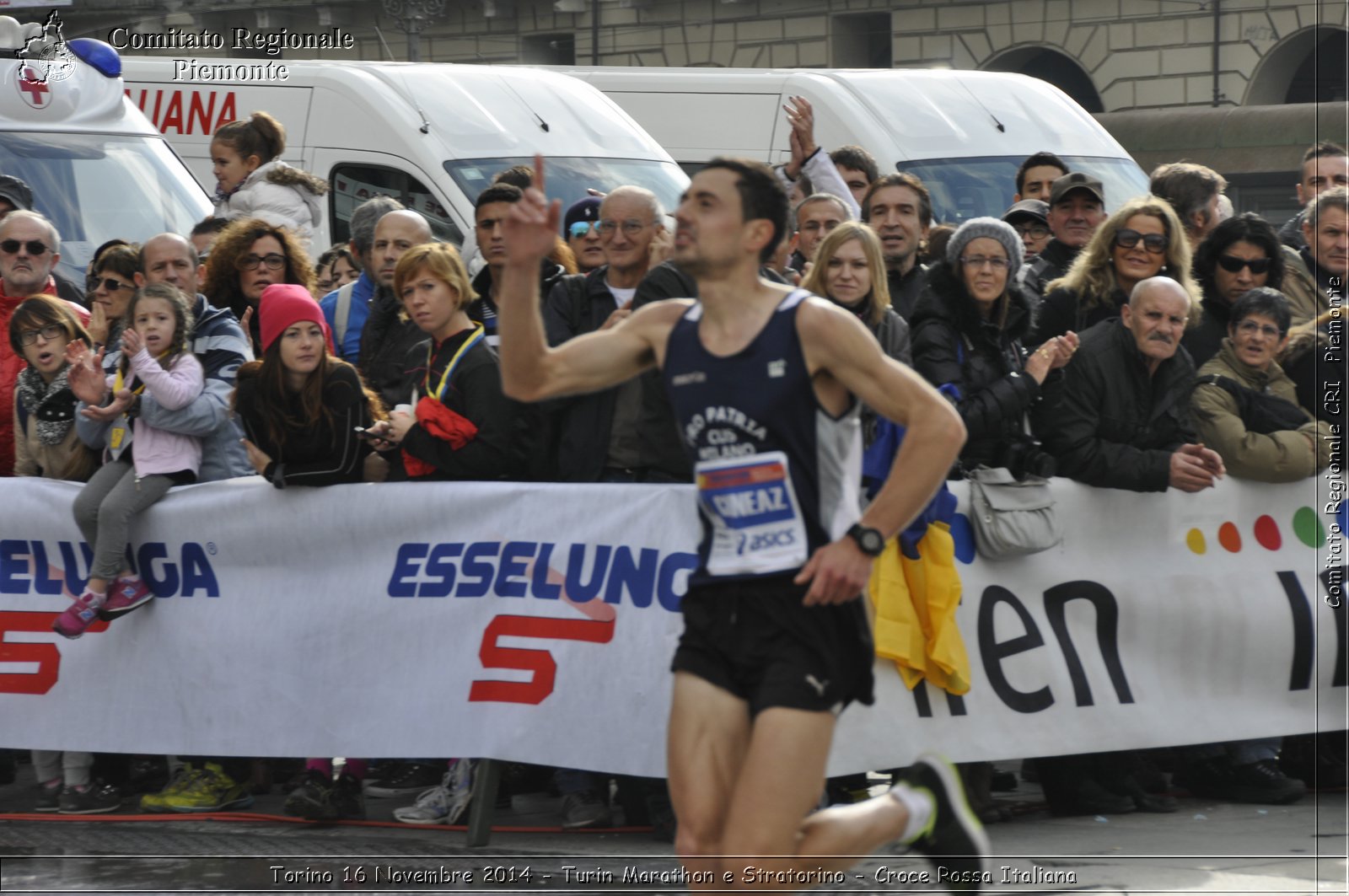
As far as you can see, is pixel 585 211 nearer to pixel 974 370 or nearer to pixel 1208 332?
pixel 974 370

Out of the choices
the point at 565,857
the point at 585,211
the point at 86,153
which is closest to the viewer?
the point at 565,857

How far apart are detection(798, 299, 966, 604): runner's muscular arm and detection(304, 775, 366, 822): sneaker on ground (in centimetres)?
305

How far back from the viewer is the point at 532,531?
684cm

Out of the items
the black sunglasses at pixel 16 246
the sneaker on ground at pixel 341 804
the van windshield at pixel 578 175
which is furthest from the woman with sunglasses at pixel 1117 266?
the van windshield at pixel 578 175

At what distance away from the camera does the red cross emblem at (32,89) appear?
1194 centimetres

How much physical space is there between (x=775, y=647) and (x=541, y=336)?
0.96 meters

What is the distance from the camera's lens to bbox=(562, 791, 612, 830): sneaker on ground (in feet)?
22.9

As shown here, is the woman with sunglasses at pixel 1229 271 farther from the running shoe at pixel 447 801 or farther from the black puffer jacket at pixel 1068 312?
the running shoe at pixel 447 801

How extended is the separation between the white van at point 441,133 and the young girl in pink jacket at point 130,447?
6.12 metres

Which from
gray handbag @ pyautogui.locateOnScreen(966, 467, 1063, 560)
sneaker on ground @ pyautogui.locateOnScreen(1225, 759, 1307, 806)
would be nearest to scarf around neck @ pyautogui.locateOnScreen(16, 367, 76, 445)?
gray handbag @ pyautogui.locateOnScreen(966, 467, 1063, 560)

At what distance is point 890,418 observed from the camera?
15.4ft

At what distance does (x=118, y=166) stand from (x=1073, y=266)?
637 cm

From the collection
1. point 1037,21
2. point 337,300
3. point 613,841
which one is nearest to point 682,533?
point 613,841

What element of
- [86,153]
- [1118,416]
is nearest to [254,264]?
[1118,416]
